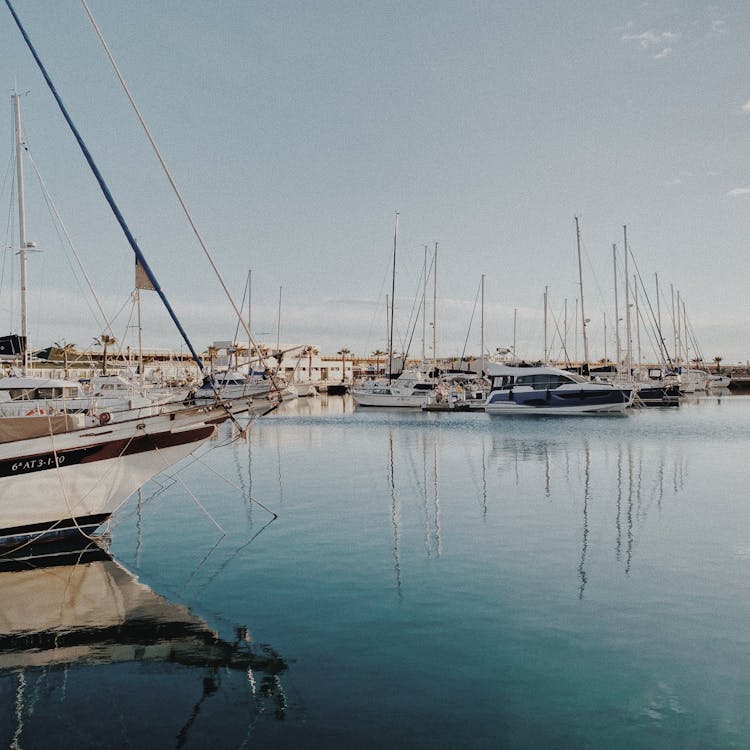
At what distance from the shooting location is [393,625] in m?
9.90

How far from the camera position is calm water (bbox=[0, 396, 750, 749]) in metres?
7.14

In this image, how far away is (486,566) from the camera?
42.2ft

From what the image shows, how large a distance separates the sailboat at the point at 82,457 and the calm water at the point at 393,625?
3.97 feet

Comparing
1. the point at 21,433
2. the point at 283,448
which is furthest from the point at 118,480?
the point at 283,448

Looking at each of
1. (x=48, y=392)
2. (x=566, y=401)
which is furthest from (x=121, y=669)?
(x=566, y=401)

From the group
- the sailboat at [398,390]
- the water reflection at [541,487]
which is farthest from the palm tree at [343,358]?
the water reflection at [541,487]

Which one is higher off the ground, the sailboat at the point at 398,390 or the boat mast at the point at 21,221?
the boat mast at the point at 21,221

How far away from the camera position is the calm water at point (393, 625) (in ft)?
23.4

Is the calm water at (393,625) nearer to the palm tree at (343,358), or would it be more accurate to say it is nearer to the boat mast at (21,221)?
the boat mast at (21,221)

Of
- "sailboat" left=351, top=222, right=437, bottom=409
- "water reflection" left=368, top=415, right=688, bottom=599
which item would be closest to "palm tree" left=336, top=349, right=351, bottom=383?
"sailboat" left=351, top=222, right=437, bottom=409

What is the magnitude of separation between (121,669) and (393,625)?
3716 millimetres

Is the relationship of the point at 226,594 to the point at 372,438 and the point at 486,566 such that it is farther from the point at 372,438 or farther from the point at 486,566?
the point at 372,438

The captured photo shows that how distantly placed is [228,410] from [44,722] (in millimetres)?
7509

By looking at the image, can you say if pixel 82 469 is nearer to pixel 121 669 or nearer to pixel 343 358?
pixel 121 669
